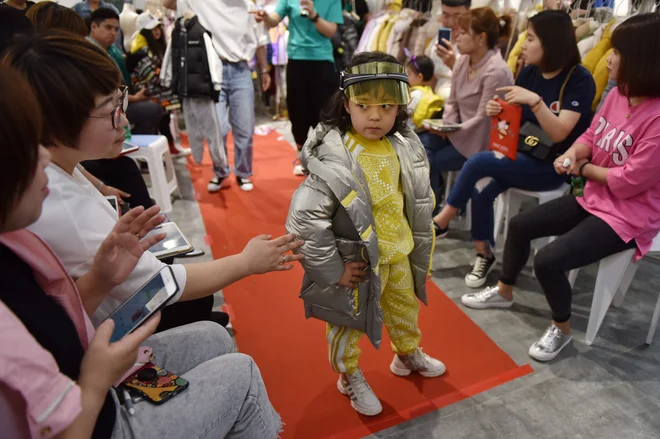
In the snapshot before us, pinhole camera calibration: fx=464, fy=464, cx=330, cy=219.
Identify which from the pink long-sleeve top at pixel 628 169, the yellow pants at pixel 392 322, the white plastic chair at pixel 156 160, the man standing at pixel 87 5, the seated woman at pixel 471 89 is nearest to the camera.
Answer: the yellow pants at pixel 392 322

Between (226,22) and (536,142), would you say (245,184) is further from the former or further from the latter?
(536,142)

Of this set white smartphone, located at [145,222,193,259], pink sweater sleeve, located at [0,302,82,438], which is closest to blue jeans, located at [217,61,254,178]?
white smartphone, located at [145,222,193,259]

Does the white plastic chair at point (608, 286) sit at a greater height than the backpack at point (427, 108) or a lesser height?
lesser

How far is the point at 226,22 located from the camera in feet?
11.8

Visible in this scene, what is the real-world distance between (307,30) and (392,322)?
2.68 meters

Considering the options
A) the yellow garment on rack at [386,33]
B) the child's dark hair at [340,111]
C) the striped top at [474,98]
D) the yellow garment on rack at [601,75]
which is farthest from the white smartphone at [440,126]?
the yellow garment on rack at [386,33]

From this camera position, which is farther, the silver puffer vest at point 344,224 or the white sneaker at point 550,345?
the white sneaker at point 550,345

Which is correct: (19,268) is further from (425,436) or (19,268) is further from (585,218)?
(585,218)

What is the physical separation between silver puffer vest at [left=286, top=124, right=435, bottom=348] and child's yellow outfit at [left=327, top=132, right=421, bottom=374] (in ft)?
0.14

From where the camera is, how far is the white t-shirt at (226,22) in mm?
3547

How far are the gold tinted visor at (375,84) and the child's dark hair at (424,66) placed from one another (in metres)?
2.09

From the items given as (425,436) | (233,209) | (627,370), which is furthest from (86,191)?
(233,209)

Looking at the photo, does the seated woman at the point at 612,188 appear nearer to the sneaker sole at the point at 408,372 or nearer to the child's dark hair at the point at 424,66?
the sneaker sole at the point at 408,372

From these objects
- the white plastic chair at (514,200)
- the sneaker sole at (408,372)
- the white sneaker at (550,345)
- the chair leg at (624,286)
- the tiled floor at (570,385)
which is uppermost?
the white plastic chair at (514,200)
